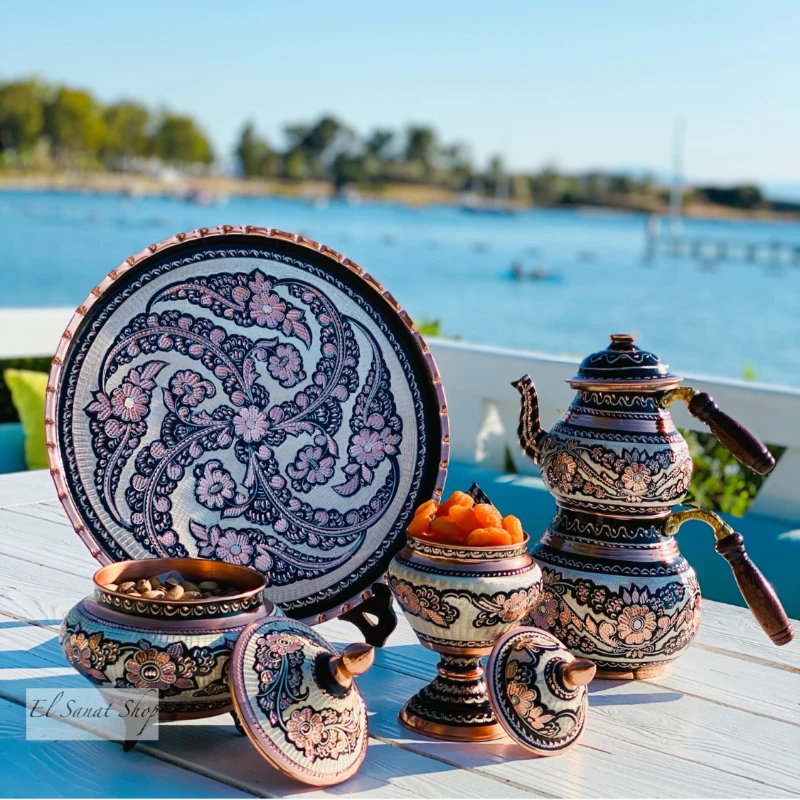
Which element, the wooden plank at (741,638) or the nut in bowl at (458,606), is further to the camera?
the wooden plank at (741,638)

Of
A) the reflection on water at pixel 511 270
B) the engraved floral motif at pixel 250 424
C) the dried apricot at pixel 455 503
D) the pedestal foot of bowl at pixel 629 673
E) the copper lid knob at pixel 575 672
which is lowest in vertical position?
the reflection on water at pixel 511 270

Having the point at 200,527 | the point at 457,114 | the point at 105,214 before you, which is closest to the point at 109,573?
the point at 200,527

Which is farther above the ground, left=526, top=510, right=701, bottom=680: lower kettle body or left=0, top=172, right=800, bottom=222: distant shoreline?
left=0, top=172, right=800, bottom=222: distant shoreline

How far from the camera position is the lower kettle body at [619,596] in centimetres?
138

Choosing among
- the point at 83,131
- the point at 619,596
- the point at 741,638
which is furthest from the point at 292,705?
the point at 83,131

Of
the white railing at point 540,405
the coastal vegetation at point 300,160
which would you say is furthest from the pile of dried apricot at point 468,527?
the coastal vegetation at point 300,160

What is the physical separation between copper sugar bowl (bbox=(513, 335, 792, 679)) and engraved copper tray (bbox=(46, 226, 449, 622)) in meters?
0.18

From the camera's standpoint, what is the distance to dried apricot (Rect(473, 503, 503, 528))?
46.6 inches

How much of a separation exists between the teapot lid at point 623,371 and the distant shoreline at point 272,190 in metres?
74.0

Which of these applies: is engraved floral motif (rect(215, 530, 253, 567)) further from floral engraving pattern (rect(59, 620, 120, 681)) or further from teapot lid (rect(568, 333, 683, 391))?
teapot lid (rect(568, 333, 683, 391))

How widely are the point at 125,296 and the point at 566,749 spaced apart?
2.44ft

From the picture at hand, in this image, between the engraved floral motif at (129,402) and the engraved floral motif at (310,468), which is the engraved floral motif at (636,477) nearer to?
the engraved floral motif at (310,468)

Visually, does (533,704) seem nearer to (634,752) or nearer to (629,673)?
(634,752)

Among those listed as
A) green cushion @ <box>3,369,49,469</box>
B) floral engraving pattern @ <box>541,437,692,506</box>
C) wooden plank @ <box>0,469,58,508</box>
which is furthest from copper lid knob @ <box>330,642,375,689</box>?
green cushion @ <box>3,369,49,469</box>
